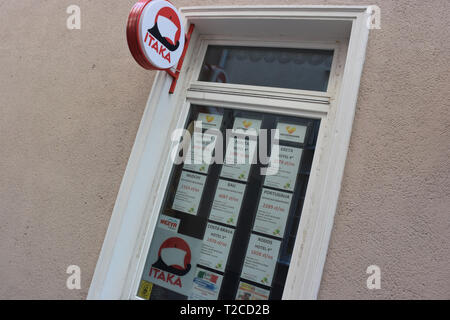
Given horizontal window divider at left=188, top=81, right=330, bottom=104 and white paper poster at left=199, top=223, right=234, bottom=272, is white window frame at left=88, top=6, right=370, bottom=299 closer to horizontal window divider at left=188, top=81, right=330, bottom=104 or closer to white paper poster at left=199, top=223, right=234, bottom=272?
horizontal window divider at left=188, top=81, right=330, bottom=104

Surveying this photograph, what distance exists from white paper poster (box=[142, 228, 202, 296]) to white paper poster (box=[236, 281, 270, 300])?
1.09 feet

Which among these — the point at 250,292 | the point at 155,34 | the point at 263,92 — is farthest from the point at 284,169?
the point at 155,34

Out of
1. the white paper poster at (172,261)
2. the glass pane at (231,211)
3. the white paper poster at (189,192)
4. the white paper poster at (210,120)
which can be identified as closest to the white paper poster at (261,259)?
the glass pane at (231,211)

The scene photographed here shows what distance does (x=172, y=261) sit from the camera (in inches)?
85.7

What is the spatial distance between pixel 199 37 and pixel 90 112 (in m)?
1.02

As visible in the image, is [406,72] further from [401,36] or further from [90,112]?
[90,112]

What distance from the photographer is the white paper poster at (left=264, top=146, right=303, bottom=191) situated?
2.03m

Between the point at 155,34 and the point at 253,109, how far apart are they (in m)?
0.78

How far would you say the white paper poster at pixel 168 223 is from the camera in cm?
223

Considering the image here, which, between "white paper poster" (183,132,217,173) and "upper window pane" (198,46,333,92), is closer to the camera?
"upper window pane" (198,46,333,92)

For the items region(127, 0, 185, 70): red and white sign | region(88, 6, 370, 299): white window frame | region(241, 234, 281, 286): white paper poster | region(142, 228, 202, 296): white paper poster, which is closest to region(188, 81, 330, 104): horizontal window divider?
region(88, 6, 370, 299): white window frame

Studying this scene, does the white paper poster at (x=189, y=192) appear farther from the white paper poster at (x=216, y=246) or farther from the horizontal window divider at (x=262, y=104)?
the horizontal window divider at (x=262, y=104)

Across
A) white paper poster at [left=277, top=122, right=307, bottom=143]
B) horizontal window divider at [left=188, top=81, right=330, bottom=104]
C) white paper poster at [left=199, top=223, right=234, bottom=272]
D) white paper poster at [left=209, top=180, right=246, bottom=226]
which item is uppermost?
horizontal window divider at [left=188, top=81, right=330, bottom=104]

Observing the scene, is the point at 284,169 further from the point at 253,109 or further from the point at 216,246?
the point at 216,246
